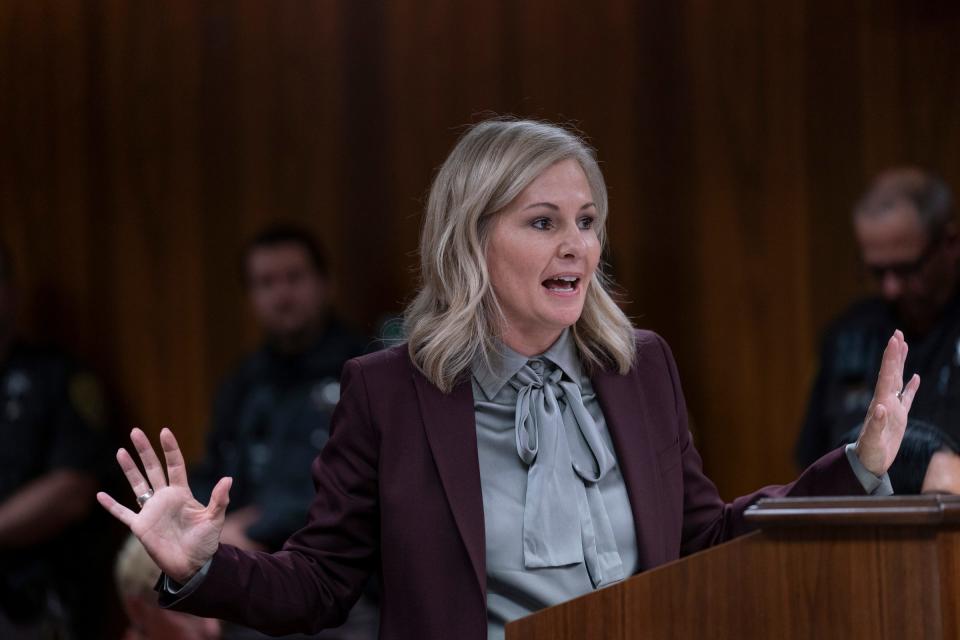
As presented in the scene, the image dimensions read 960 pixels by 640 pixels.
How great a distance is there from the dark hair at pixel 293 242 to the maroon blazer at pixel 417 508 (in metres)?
2.59

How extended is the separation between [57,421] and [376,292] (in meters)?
1.24

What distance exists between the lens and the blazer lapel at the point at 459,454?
2.07 metres

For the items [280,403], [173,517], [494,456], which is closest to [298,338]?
[280,403]

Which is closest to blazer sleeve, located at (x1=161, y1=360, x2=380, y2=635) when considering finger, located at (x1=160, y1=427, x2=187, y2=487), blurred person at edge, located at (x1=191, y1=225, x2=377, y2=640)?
finger, located at (x1=160, y1=427, x2=187, y2=487)

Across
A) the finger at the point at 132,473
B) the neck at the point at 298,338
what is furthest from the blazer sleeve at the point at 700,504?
the neck at the point at 298,338

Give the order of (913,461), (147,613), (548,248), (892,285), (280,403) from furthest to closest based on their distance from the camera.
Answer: (280,403) → (892,285) → (147,613) → (913,461) → (548,248)

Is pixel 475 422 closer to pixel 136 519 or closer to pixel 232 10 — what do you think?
pixel 136 519

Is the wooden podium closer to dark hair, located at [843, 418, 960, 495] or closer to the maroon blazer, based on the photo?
the maroon blazer

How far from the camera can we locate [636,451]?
7.22 feet

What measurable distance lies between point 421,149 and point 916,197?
188cm

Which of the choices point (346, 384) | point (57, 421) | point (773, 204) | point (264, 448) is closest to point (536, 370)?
point (346, 384)

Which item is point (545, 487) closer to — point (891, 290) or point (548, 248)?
point (548, 248)

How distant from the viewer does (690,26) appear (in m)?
5.04

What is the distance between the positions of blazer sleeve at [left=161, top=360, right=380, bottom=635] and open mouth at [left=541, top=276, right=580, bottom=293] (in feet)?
1.07
